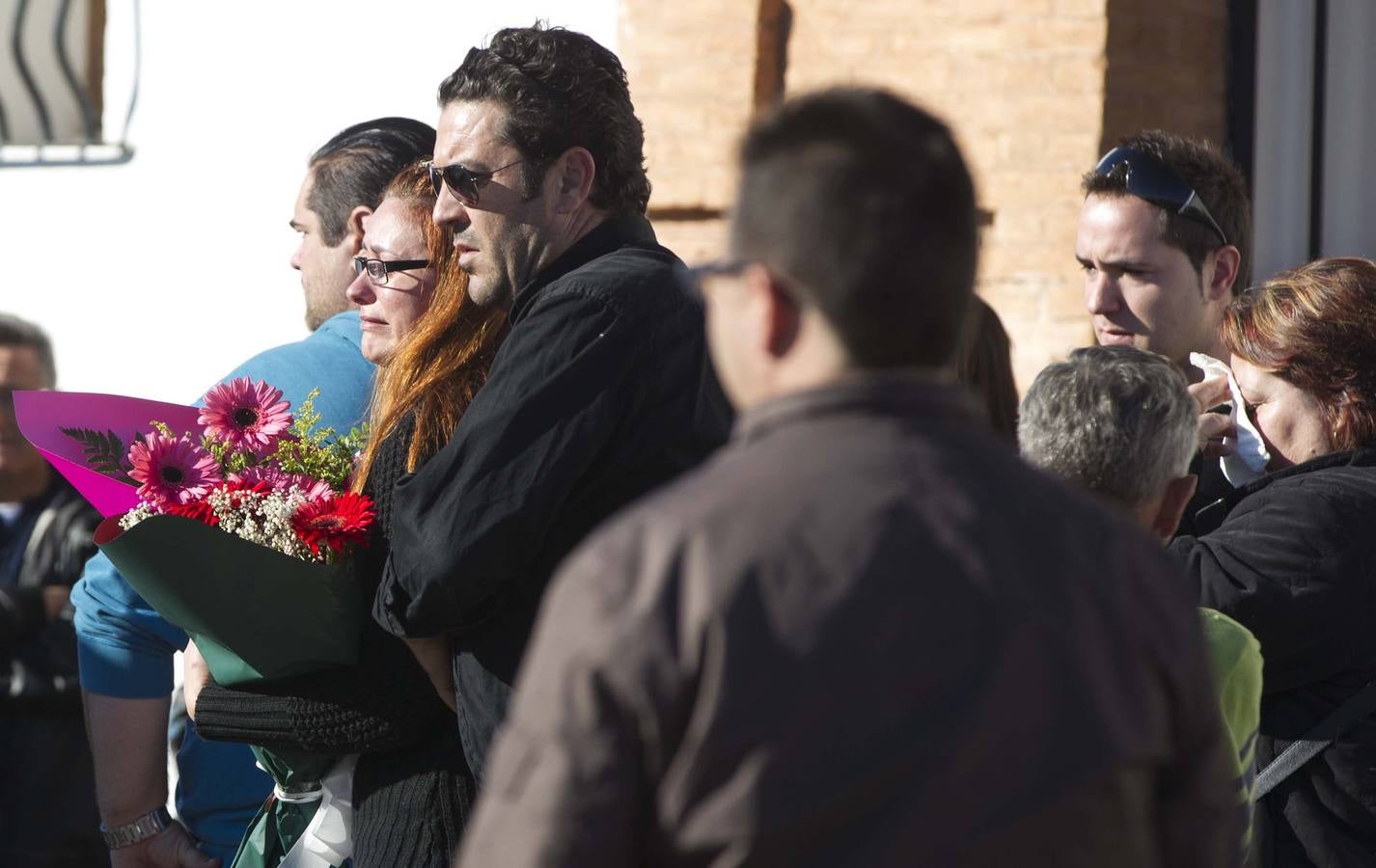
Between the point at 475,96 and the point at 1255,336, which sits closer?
the point at 475,96

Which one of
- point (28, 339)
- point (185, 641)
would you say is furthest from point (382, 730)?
point (28, 339)

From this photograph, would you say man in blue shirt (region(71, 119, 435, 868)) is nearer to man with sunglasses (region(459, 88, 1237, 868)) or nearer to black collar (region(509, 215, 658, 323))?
black collar (region(509, 215, 658, 323))

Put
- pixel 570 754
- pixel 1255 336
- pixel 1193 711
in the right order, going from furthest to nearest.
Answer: pixel 1255 336, pixel 1193 711, pixel 570 754

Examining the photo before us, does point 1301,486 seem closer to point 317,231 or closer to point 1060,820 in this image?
point 1060,820

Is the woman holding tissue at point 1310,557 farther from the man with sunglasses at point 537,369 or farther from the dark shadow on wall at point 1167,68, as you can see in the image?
the dark shadow on wall at point 1167,68

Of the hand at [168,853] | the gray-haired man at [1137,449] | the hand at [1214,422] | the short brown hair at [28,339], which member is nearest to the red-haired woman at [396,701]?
the hand at [168,853]

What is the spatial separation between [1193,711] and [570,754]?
505 millimetres

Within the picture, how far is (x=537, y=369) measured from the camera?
2291 millimetres

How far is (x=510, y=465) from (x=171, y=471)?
2.05 ft

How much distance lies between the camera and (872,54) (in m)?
5.02

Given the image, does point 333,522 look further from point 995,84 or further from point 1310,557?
point 995,84

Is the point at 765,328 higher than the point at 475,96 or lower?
lower

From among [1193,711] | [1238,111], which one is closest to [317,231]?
[1193,711]

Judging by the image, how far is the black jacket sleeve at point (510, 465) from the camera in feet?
7.35
